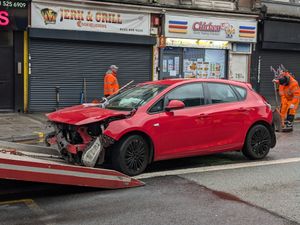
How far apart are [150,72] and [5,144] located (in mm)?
11623

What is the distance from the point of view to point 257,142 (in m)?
8.70

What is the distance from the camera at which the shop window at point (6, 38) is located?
15164 millimetres

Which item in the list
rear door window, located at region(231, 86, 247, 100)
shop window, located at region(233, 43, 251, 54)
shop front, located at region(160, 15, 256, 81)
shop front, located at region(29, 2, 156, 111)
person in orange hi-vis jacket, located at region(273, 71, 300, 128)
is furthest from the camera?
shop window, located at region(233, 43, 251, 54)

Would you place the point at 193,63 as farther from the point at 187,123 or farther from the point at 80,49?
the point at 187,123

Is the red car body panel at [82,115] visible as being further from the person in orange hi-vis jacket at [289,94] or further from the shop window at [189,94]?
the person in orange hi-vis jacket at [289,94]

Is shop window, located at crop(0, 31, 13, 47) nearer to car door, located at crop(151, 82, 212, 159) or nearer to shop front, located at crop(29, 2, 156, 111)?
shop front, located at crop(29, 2, 156, 111)

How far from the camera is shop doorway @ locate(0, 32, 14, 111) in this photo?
1523 centimetres

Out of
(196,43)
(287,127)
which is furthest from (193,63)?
(287,127)

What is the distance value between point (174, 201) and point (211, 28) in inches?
565

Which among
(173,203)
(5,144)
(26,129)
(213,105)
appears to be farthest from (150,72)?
(173,203)

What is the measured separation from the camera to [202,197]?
6242 millimetres

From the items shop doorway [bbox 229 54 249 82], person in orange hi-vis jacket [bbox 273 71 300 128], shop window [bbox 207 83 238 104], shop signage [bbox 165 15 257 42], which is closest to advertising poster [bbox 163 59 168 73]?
shop signage [bbox 165 15 257 42]

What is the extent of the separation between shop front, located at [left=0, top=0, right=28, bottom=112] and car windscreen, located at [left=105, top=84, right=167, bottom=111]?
7.93 meters

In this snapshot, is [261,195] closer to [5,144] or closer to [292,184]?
[292,184]
